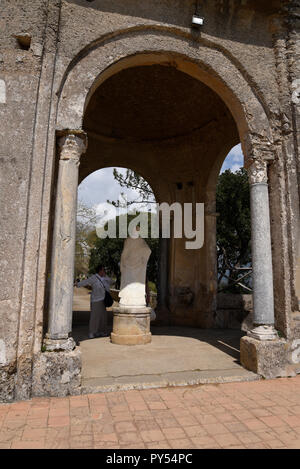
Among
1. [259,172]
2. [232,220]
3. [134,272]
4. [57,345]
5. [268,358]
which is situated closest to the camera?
[57,345]

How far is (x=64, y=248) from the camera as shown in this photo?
12.4ft

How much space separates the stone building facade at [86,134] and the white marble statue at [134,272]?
217 cm

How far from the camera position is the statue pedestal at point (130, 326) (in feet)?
18.2

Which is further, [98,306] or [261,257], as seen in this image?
[98,306]

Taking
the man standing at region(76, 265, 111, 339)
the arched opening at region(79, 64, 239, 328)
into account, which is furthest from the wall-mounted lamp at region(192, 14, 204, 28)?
the man standing at region(76, 265, 111, 339)

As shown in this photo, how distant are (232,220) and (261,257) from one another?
11.8 metres

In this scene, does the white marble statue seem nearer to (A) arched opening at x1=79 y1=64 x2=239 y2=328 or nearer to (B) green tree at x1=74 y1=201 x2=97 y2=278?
(A) arched opening at x1=79 y1=64 x2=239 y2=328

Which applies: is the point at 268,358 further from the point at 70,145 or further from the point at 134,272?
the point at 70,145

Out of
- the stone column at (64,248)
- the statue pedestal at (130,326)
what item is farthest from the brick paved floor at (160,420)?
the statue pedestal at (130,326)

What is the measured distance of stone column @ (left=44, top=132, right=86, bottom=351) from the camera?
11.9 feet

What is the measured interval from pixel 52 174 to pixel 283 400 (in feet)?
12.5

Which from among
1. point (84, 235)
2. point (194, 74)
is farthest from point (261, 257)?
point (84, 235)

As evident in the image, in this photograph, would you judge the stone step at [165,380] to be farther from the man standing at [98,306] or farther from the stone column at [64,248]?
the man standing at [98,306]

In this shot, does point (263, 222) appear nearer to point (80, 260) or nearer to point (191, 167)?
point (191, 167)
